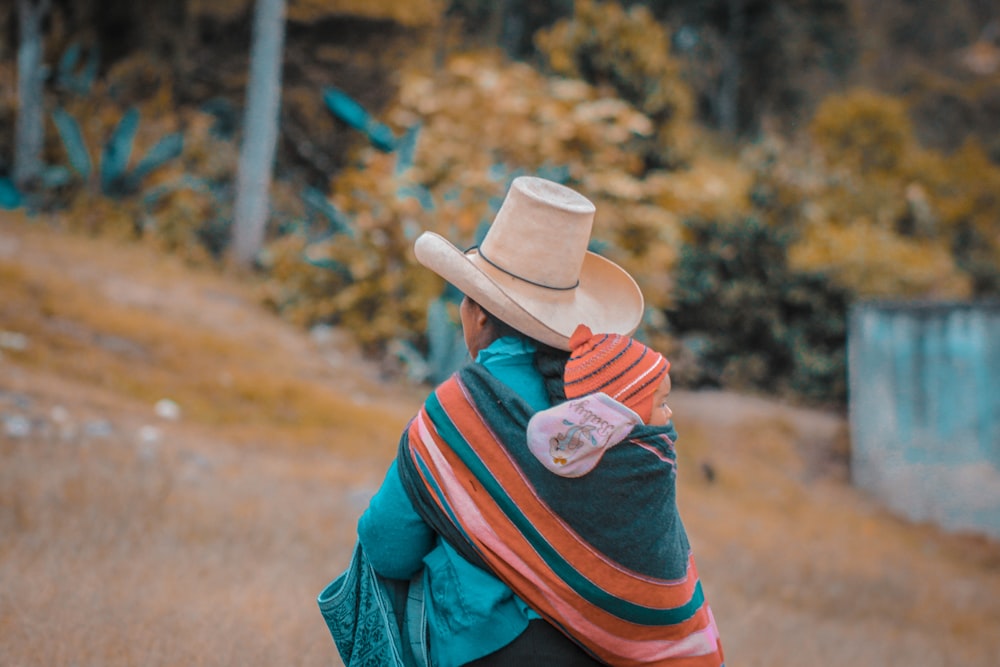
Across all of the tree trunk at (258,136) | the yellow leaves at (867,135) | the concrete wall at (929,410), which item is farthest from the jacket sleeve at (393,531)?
the yellow leaves at (867,135)

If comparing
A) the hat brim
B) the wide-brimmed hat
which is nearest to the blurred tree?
the hat brim

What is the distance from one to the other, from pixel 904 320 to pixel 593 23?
258 inches

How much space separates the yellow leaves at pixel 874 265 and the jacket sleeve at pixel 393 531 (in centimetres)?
1122

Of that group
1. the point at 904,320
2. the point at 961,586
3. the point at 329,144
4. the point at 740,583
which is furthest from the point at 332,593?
the point at 329,144

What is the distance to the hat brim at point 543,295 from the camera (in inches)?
85.6

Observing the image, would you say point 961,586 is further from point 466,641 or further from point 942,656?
point 466,641

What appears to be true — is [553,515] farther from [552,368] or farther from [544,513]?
[552,368]

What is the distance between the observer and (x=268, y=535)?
16.3 feet

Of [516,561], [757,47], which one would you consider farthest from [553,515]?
[757,47]

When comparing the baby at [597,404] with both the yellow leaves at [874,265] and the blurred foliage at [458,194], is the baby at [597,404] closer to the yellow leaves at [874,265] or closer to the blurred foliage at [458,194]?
the blurred foliage at [458,194]

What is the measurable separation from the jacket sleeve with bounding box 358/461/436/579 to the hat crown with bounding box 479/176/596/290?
587 mm

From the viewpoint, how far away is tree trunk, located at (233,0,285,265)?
39.4 feet

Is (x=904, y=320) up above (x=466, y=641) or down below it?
below

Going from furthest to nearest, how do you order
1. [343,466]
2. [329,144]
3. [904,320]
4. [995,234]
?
[995,234] < [329,144] < [904,320] < [343,466]
